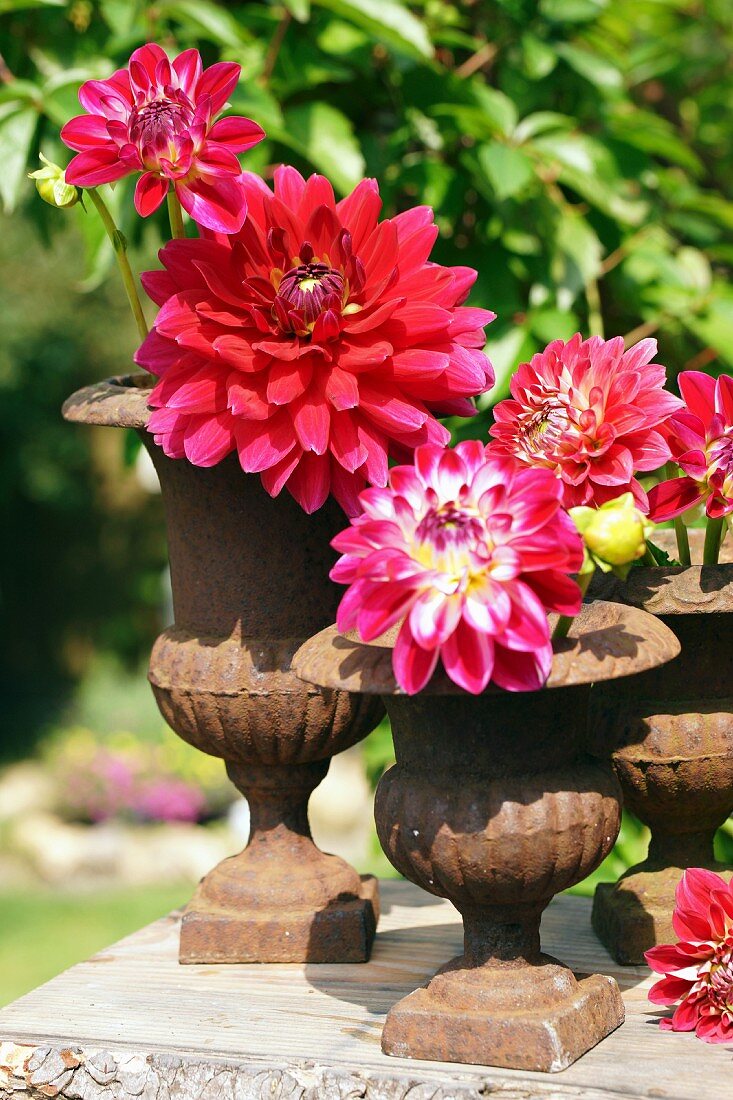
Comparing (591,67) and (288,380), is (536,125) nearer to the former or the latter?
(591,67)

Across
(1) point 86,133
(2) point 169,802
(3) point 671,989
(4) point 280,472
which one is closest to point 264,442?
(4) point 280,472

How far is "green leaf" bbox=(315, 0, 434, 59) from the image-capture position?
62.1 inches

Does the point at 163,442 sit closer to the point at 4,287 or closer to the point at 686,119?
the point at 686,119

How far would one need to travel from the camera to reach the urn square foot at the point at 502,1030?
943mm

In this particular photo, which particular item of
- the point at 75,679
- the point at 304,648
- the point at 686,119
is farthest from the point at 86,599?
the point at 304,648

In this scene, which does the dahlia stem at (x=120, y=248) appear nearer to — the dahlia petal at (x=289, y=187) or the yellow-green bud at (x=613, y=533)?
the dahlia petal at (x=289, y=187)

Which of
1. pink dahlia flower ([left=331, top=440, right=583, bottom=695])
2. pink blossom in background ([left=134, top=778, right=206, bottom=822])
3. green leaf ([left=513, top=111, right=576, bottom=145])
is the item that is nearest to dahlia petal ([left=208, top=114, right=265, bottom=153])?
pink dahlia flower ([left=331, top=440, right=583, bottom=695])

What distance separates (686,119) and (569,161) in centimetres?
84

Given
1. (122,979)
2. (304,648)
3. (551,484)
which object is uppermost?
(551,484)

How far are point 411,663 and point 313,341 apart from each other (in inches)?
11.8

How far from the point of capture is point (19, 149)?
1.52m

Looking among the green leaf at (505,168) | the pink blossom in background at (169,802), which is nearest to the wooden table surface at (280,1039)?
the green leaf at (505,168)

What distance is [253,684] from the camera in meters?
1.21

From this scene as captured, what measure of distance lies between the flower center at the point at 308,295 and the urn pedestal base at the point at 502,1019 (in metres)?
0.54
